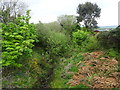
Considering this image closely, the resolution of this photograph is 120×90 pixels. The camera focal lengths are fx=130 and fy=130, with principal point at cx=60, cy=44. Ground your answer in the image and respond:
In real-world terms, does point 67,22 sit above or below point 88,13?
below

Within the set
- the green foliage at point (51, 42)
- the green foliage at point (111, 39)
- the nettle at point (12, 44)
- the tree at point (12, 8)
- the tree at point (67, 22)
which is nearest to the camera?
the nettle at point (12, 44)

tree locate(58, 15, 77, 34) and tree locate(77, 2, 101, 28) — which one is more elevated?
tree locate(77, 2, 101, 28)

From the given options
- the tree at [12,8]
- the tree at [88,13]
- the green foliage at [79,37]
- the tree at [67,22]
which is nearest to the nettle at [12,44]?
the tree at [12,8]

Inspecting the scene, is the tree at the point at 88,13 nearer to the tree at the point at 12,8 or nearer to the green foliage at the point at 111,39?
the tree at the point at 12,8

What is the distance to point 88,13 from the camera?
2639 centimetres

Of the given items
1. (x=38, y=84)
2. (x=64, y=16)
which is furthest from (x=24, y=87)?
(x=64, y=16)

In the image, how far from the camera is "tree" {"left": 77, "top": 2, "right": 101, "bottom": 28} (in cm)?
2620

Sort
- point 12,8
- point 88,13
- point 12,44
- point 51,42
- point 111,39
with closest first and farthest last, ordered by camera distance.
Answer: point 12,44 → point 111,39 → point 51,42 → point 12,8 → point 88,13

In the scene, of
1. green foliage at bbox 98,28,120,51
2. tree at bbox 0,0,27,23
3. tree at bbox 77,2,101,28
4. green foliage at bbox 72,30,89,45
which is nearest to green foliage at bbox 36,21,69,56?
green foliage at bbox 72,30,89,45

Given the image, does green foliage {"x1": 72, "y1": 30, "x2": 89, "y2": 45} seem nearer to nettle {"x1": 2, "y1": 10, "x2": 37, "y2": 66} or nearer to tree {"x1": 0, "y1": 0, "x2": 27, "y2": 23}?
tree {"x1": 0, "y1": 0, "x2": 27, "y2": 23}

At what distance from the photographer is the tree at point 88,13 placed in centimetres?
2620

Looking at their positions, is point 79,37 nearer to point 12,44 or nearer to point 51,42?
point 51,42

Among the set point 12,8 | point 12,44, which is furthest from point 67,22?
point 12,44

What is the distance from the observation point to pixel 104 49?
9430 mm
